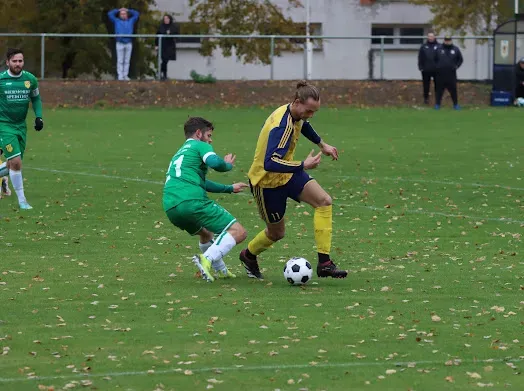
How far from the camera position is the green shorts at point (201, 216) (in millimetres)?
11906

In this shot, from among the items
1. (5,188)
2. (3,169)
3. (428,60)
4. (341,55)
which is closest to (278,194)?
(3,169)

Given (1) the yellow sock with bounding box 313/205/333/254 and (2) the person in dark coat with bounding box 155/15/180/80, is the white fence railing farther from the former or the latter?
(1) the yellow sock with bounding box 313/205/333/254

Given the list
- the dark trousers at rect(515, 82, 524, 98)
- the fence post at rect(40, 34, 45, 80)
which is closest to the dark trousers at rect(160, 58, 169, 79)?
the fence post at rect(40, 34, 45, 80)

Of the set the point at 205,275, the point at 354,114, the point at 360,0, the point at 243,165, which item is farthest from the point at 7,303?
the point at 360,0

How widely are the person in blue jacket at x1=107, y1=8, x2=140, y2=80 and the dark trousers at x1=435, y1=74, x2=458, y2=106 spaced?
927 cm

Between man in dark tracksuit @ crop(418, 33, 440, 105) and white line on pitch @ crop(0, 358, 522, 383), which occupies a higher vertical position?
man in dark tracksuit @ crop(418, 33, 440, 105)

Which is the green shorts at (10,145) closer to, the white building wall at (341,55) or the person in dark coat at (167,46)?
the person in dark coat at (167,46)

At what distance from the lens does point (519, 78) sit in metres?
37.6

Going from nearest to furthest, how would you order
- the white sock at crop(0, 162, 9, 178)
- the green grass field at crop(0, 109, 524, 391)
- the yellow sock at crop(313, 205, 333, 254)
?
1. the green grass field at crop(0, 109, 524, 391)
2. the yellow sock at crop(313, 205, 333, 254)
3. the white sock at crop(0, 162, 9, 178)

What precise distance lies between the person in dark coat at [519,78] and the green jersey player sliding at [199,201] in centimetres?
2649

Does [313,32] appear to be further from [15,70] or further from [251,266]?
[251,266]

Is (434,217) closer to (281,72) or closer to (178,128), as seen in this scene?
(178,128)

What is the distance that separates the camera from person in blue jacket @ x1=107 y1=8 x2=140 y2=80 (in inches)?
1476

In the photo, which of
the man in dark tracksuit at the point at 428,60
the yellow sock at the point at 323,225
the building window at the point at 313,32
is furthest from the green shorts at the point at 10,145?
the building window at the point at 313,32
